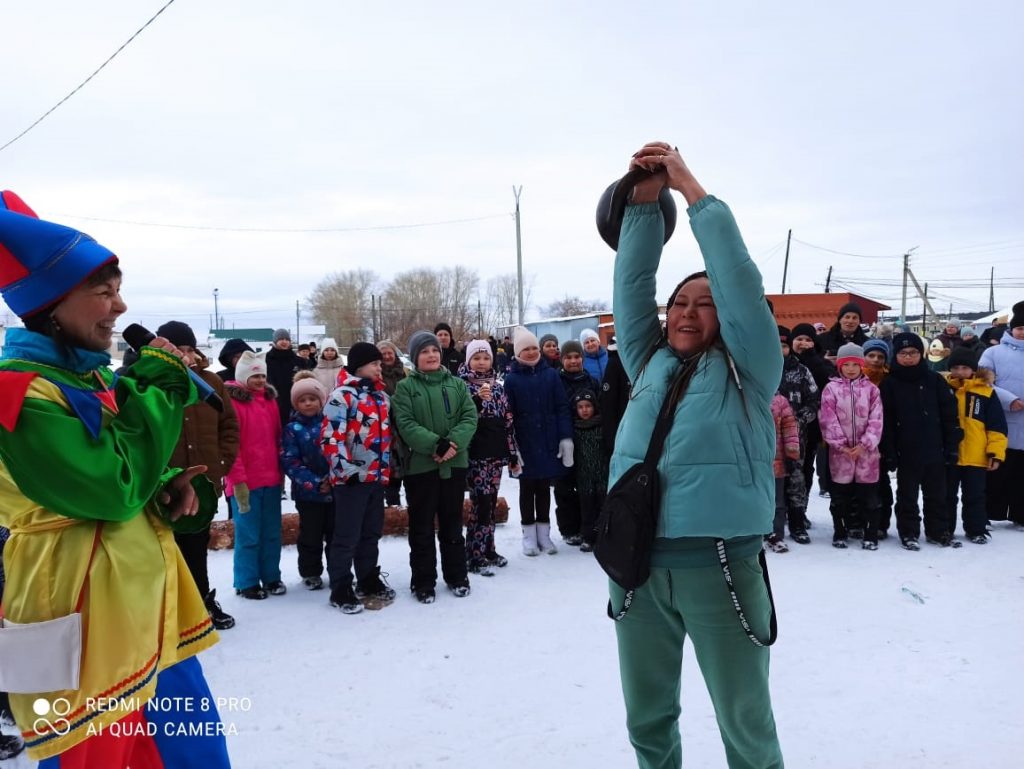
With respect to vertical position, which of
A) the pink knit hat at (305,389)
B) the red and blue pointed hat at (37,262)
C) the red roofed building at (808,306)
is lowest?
the pink knit hat at (305,389)

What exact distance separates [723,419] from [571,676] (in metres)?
2.20

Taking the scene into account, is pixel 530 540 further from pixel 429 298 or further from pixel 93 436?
pixel 429 298

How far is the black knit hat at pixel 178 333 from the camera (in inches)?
166

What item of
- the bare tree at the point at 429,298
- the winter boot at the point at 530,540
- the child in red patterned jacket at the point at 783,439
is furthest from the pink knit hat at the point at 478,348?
the bare tree at the point at 429,298

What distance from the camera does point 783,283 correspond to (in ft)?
154

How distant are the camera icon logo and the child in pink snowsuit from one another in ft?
19.6

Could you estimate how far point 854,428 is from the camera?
19.9 ft

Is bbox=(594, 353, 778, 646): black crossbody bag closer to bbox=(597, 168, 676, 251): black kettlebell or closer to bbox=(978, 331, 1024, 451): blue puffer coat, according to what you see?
bbox=(597, 168, 676, 251): black kettlebell

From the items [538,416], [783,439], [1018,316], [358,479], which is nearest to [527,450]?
[538,416]

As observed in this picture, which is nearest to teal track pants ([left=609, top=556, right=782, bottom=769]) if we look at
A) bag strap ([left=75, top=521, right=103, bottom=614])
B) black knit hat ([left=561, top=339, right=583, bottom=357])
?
bag strap ([left=75, top=521, right=103, bottom=614])

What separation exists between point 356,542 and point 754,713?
3.30 m

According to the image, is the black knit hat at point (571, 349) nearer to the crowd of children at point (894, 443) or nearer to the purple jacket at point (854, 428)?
the crowd of children at point (894, 443)

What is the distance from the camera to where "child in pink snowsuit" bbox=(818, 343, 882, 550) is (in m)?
5.99

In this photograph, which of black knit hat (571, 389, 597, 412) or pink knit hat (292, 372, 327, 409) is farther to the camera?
black knit hat (571, 389, 597, 412)
